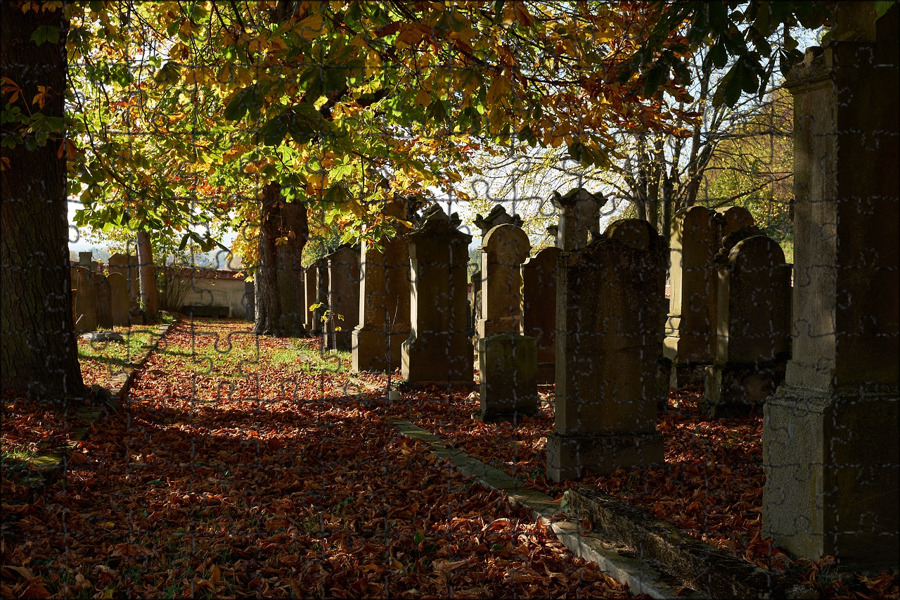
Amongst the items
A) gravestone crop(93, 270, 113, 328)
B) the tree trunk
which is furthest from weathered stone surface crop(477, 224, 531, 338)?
the tree trunk

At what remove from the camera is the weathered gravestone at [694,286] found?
29.9 feet

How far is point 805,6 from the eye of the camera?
277 cm

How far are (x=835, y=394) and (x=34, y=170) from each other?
6.37 metres

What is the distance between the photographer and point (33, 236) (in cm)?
598

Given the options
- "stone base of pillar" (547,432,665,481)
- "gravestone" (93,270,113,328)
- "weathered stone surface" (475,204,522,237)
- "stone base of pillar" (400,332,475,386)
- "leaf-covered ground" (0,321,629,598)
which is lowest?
"leaf-covered ground" (0,321,629,598)

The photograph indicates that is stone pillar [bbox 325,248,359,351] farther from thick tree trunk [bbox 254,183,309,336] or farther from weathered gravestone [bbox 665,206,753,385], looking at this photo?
weathered gravestone [bbox 665,206,753,385]

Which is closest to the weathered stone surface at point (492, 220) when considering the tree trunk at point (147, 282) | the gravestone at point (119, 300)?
the gravestone at point (119, 300)

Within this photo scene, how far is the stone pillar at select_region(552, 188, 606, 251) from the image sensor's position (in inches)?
454

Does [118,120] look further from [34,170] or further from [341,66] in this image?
[341,66]

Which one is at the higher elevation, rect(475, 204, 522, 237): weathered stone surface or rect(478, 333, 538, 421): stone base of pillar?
rect(475, 204, 522, 237): weathered stone surface

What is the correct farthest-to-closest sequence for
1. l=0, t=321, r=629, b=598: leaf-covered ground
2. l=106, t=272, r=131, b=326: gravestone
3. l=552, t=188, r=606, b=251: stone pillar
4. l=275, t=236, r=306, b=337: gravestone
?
l=106, t=272, r=131, b=326: gravestone, l=275, t=236, r=306, b=337: gravestone, l=552, t=188, r=606, b=251: stone pillar, l=0, t=321, r=629, b=598: leaf-covered ground

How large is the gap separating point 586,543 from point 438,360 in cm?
561

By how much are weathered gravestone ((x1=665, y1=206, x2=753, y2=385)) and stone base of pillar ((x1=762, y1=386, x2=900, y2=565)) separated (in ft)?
19.1

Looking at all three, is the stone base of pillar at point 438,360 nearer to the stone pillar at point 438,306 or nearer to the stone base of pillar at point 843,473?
the stone pillar at point 438,306
